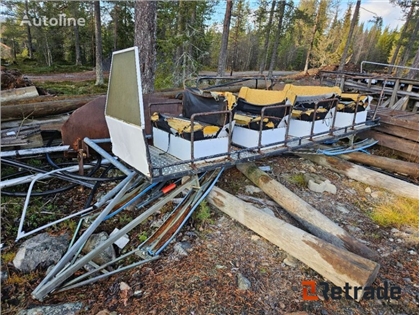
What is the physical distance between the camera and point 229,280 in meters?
2.85

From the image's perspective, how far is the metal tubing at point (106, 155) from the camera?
3.79 m

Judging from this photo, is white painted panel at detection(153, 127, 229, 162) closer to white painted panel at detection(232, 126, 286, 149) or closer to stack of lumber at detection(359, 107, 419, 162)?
white painted panel at detection(232, 126, 286, 149)

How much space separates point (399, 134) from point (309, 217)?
14.2 ft

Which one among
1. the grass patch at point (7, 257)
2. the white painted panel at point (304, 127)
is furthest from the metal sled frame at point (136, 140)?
the grass patch at point (7, 257)

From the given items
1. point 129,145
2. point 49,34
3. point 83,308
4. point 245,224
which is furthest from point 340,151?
point 49,34

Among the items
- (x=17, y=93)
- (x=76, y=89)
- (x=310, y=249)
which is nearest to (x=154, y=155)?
(x=310, y=249)

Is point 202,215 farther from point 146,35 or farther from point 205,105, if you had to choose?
point 146,35

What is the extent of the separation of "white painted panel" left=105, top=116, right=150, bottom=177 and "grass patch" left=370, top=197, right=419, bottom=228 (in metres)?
3.43

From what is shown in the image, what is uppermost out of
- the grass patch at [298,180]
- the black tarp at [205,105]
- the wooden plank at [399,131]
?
the black tarp at [205,105]

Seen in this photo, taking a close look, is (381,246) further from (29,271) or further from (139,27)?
(139,27)

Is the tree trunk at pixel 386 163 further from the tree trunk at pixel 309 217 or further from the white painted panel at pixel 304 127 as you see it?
the tree trunk at pixel 309 217

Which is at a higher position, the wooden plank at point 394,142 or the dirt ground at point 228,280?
the wooden plank at point 394,142

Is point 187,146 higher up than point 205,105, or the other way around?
point 205,105

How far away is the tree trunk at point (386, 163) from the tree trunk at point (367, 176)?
0.56 meters
